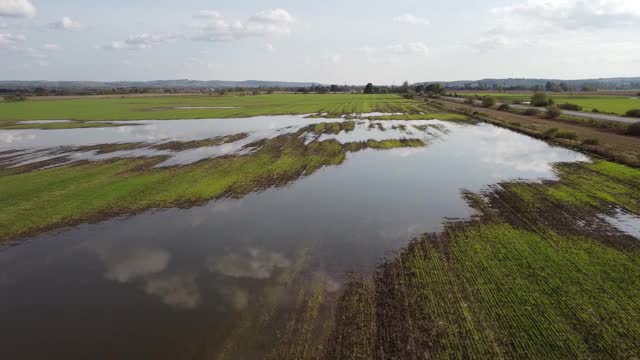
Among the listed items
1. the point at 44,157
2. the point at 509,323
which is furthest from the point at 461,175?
the point at 44,157

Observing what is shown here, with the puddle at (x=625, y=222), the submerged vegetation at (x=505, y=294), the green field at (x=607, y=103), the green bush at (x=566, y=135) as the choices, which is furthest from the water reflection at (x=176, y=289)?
the green field at (x=607, y=103)

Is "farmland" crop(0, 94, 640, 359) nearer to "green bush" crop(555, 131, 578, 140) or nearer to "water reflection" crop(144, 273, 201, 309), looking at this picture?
"water reflection" crop(144, 273, 201, 309)

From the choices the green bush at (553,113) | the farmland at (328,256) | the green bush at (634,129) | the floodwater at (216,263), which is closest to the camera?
the farmland at (328,256)

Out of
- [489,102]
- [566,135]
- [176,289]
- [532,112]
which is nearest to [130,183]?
[176,289]

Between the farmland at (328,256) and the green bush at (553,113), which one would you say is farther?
the green bush at (553,113)

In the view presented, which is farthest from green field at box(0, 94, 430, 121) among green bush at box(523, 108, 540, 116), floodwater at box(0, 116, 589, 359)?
floodwater at box(0, 116, 589, 359)

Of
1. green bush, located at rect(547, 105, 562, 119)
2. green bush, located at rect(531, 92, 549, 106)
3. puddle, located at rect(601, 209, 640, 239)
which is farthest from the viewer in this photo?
green bush, located at rect(531, 92, 549, 106)

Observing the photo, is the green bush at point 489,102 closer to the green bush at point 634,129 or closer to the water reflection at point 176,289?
the green bush at point 634,129

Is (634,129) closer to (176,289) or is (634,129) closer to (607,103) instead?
(176,289)

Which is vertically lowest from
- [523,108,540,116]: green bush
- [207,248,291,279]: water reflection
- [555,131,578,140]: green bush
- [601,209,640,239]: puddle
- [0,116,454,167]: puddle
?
[207,248,291,279]: water reflection
